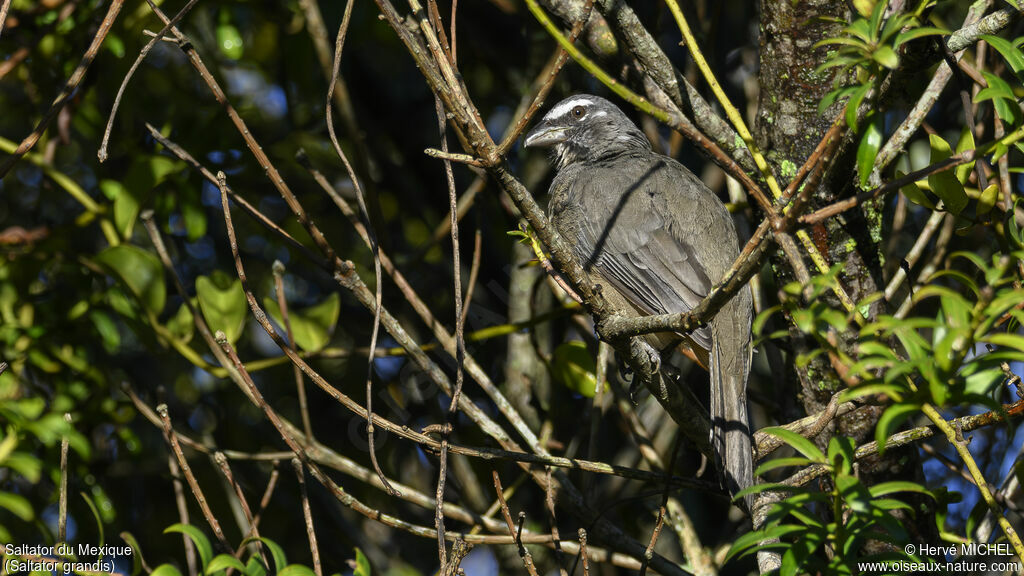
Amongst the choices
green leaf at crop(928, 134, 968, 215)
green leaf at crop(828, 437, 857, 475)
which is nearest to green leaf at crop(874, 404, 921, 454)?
green leaf at crop(828, 437, 857, 475)

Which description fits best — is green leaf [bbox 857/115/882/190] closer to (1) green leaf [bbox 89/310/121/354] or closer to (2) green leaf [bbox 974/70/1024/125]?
(2) green leaf [bbox 974/70/1024/125]

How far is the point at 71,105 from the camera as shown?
4816 mm

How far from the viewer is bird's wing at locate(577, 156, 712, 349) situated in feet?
14.4

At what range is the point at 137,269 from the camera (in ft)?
13.8

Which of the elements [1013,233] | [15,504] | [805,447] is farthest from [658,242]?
[15,504]

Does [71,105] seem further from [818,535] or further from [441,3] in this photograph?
[818,535]

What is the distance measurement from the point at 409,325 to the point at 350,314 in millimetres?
693

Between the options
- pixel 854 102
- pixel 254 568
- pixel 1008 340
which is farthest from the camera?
pixel 254 568

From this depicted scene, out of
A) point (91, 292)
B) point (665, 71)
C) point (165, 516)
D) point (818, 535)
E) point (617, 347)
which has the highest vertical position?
point (665, 71)

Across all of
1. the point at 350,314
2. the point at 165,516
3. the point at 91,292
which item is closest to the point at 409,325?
the point at 350,314

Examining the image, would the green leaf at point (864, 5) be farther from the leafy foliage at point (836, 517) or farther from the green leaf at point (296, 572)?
the green leaf at point (296, 572)

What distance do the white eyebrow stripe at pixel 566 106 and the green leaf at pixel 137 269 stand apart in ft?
7.72

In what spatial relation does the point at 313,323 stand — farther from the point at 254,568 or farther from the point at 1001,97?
the point at 1001,97

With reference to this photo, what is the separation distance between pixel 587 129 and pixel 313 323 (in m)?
2.01
